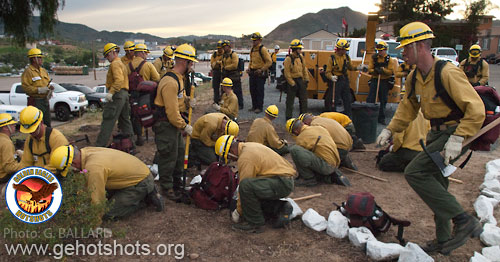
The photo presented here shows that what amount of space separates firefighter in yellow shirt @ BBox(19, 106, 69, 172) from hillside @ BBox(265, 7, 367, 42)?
14838 cm

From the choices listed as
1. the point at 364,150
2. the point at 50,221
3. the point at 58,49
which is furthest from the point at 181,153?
the point at 58,49

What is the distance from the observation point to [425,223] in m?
4.16

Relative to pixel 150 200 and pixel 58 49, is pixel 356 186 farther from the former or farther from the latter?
pixel 58 49

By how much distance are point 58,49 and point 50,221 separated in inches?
3035

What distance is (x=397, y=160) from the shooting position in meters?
5.85

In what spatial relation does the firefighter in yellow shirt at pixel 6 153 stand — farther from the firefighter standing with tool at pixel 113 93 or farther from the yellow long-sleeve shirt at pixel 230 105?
the yellow long-sleeve shirt at pixel 230 105

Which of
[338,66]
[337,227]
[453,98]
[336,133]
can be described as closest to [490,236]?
[337,227]

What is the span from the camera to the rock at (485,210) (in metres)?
4.05

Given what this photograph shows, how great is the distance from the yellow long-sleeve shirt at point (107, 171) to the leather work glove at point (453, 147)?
312 cm

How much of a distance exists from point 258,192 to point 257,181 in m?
0.12

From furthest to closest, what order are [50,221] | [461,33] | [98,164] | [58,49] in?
[58,49]
[461,33]
[98,164]
[50,221]

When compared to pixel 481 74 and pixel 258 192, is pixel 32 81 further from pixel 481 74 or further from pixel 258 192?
pixel 481 74

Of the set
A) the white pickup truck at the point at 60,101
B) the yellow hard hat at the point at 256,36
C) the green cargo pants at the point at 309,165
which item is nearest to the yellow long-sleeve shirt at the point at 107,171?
the green cargo pants at the point at 309,165

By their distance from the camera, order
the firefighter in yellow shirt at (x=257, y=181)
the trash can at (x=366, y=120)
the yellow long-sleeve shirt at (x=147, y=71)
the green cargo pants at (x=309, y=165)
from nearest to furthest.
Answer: the firefighter in yellow shirt at (x=257, y=181) → the green cargo pants at (x=309, y=165) → the yellow long-sleeve shirt at (x=147, y=71) → the trash can at (x=366, y=120)
